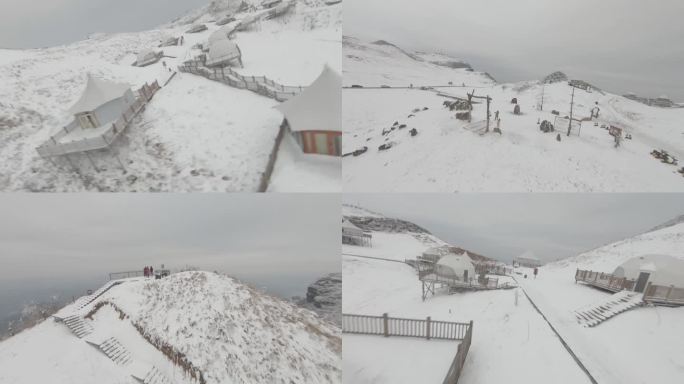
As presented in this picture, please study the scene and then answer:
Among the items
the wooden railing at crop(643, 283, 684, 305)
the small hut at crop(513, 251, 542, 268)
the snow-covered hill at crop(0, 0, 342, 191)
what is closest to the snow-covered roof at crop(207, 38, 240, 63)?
the snow-covered hill at crop(0, 0, 342, 191)

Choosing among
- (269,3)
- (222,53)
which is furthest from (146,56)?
(269,3)

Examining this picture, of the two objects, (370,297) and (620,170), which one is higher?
(620,170)

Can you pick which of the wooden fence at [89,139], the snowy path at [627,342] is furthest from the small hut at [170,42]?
the snowy path at [627,342]

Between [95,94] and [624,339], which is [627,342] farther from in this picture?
[95,94]

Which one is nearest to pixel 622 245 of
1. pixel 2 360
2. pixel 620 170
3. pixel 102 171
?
pixel 620 170

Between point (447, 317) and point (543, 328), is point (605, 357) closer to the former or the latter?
point (543, 328)

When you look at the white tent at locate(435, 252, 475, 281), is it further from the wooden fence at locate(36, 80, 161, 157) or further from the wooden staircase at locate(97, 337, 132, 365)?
the wooden fence at locate(36, 80, 161, 157)

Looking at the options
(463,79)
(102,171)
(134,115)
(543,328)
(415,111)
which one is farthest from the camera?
(463,79)
